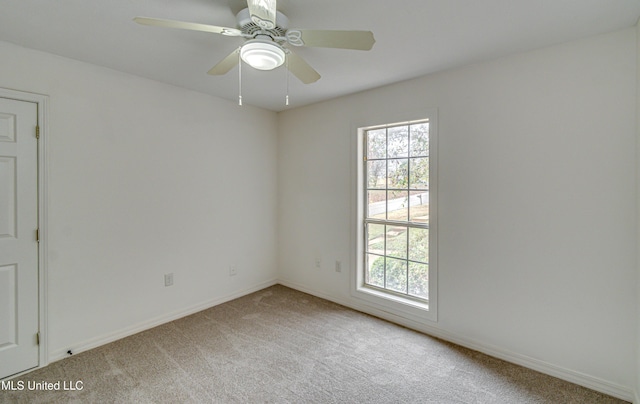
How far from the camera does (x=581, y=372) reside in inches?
81.7

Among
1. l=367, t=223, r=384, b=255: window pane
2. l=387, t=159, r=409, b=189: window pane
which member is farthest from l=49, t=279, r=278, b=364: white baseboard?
l=387, t=159, r=409, b=189: window pane

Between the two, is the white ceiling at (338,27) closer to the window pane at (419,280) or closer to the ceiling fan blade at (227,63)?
the ceiling fan blade at (227,63)

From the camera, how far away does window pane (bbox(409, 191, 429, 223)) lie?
286 centimetres

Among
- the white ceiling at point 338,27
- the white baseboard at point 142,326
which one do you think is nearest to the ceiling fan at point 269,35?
the white ceiling at point 338,27

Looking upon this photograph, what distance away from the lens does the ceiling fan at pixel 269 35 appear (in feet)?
4.38

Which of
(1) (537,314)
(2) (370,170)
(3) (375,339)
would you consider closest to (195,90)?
(2) (370,170)

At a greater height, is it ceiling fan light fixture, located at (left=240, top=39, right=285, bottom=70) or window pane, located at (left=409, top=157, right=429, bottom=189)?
ceiling fan light fixture, located at (left=240, top=39, right=285, bottom=70)

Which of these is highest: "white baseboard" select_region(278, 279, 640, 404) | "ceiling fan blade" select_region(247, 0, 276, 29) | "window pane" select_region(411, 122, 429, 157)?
"ceiling fan blade" select_region(247, 0, 276, 29)

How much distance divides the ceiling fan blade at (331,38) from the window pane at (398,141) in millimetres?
1612

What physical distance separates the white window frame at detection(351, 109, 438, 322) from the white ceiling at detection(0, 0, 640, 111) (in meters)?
0.60

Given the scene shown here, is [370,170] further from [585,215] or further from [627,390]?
[627,390]

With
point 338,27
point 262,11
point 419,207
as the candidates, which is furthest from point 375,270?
point 262,11

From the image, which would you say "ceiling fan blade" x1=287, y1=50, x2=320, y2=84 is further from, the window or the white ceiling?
the window

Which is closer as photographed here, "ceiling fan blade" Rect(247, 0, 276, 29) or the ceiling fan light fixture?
"ceiling fan blade" Rect(247, 0, 276, 29)
